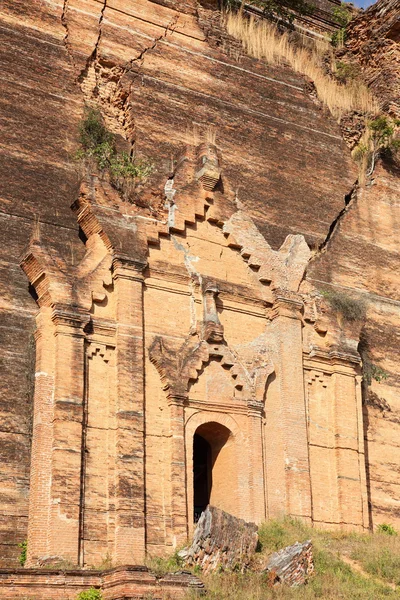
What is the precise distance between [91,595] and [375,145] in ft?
46.5

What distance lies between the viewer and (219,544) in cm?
1611

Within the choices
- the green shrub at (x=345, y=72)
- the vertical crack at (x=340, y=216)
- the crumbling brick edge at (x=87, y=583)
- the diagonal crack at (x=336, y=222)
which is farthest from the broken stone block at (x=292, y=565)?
the green shrub at (x=345, y=72)

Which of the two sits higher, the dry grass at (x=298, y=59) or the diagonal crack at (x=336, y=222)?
the dry grass at (x=298, y=59)

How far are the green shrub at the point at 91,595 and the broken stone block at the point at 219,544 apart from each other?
81.2 inches

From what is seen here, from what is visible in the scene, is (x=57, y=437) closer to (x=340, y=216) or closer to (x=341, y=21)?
(x=340, y=216)

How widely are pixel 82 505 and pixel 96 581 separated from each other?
213 centimetres

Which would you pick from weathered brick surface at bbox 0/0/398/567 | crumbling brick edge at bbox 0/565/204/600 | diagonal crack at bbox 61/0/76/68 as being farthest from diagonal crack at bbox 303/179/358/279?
crumbling brick edge at bbox 0/565/204/600

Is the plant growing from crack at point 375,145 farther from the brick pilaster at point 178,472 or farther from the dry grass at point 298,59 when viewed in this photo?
the brick pilaster at point 178,472

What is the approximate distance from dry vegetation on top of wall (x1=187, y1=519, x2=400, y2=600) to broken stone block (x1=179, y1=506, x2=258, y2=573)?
252mm

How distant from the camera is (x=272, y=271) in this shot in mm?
20703

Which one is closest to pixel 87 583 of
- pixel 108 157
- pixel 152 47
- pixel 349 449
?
pixel 349 449

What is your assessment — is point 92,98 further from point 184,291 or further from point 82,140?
point 184,291

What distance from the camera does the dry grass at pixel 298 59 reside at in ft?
83.3

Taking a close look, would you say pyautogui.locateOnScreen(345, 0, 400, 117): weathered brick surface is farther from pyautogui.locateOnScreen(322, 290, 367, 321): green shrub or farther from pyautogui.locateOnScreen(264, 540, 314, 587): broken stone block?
pyautogui.locateOnScreen(264, 540, 314, 587): broken stone block
